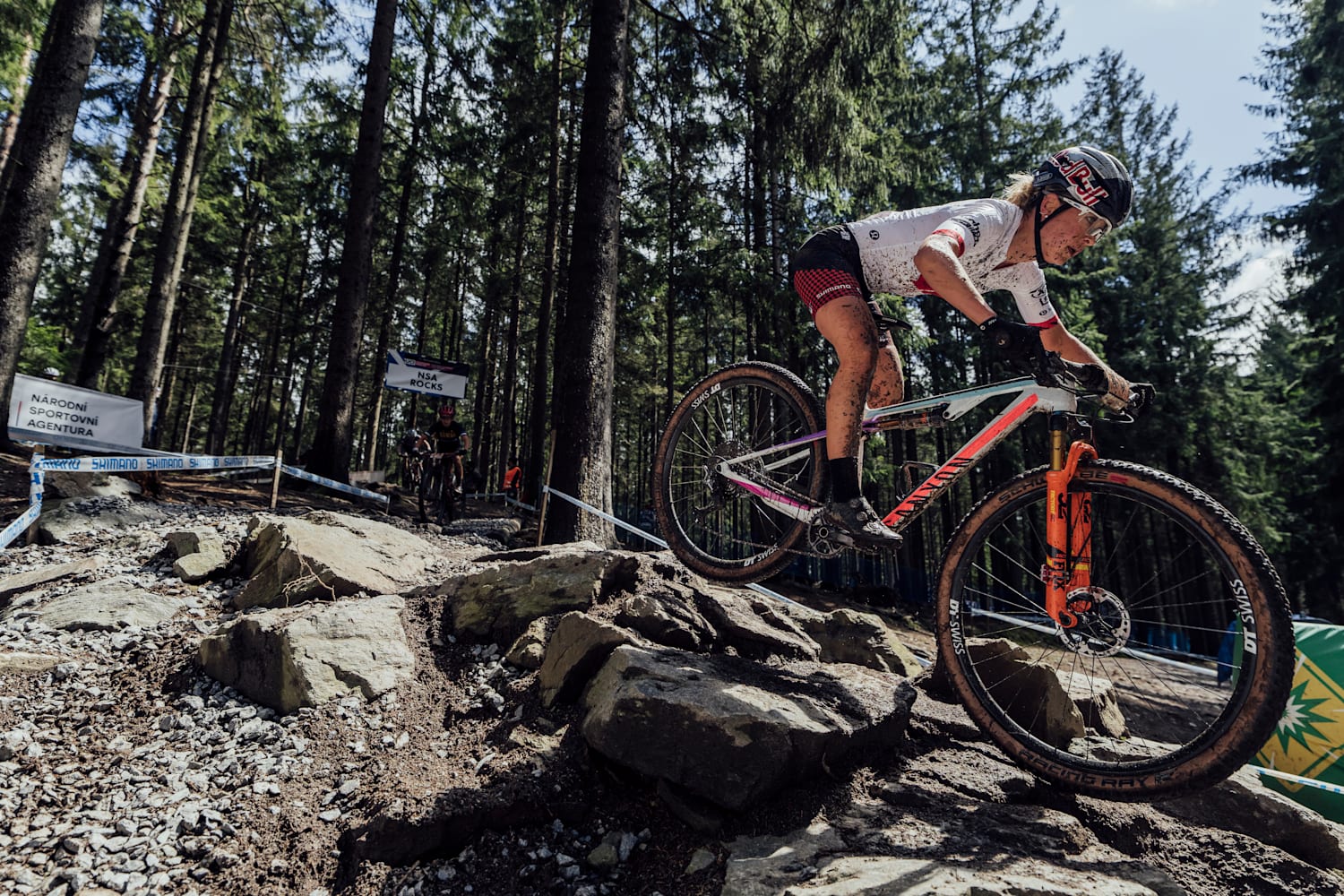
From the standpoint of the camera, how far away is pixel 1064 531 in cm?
255

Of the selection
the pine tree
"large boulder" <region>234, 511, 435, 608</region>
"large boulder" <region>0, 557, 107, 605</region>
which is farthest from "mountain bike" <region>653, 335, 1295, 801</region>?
the pine tree

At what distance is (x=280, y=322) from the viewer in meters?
28.1

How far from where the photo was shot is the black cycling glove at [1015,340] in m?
2.66

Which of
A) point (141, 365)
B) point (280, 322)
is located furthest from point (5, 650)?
point (280, 322)

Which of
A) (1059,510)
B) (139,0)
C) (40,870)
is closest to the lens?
(40,870)

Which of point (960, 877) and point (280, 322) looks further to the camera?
point (280, 322)

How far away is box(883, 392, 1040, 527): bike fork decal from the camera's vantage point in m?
2.74

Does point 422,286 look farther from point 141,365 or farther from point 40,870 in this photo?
point 40,870

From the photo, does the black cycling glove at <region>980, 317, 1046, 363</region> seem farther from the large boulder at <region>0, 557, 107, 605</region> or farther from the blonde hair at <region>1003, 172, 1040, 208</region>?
the large boulder at <region>0, 557, 107, 605</region>

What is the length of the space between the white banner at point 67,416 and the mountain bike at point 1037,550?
30.1 ft

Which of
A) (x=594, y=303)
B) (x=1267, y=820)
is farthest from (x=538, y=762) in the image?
(x=594, y=303)

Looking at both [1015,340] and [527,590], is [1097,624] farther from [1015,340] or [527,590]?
[527,590]

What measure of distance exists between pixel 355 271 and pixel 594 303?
7.06m

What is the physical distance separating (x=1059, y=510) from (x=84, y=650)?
5.25 metres
